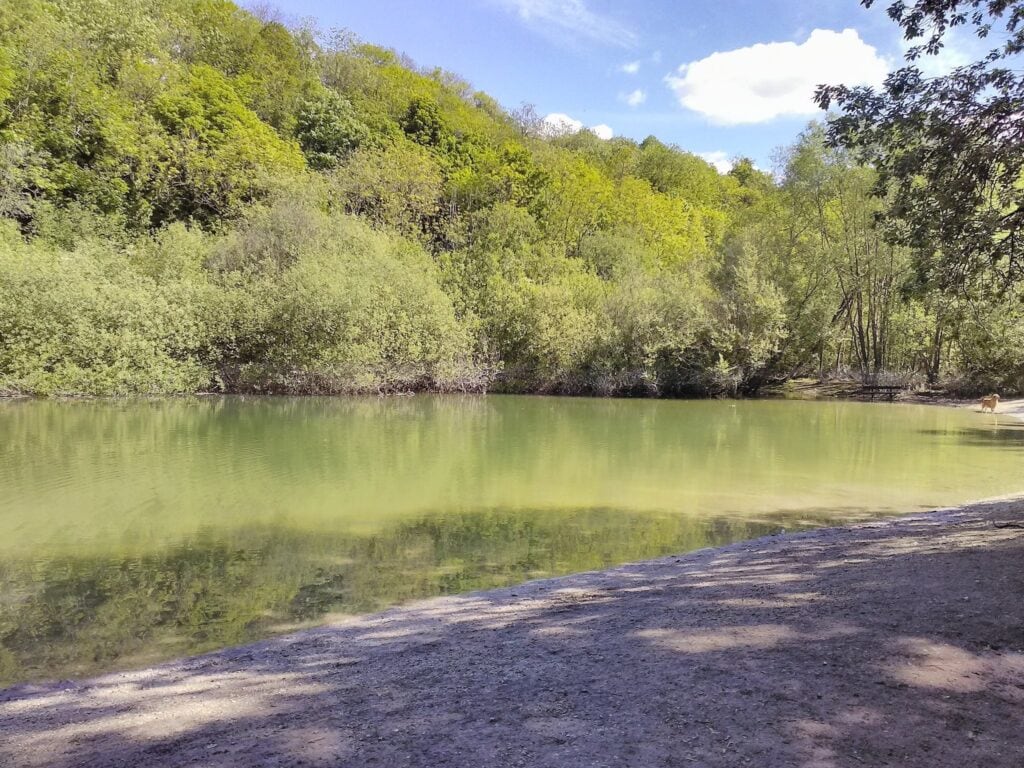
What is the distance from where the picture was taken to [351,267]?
34031 millimetres

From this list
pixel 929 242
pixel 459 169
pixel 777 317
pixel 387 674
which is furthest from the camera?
pixel 459 169

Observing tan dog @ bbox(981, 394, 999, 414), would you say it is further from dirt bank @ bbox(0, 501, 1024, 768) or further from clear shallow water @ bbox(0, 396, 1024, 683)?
dirt bank @ bbox(0, 501, 1024, 768)

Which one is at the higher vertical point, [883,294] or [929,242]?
[883,294]

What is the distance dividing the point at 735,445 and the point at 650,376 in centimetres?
1523

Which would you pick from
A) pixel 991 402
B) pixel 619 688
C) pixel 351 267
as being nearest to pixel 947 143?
pixel 619 688

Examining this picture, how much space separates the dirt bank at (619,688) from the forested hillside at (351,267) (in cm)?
2363

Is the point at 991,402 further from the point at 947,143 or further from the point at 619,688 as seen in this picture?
the point at 619,688

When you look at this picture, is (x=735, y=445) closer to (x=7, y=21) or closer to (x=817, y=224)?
(x=817, y=224)

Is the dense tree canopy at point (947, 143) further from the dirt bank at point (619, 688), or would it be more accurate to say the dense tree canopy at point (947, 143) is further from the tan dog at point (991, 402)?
the tan dog at point (991, 402)

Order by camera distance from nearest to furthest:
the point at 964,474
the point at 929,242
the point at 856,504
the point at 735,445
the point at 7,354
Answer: the point at 929,242 → the point at 856,504 → the point at 964,474 → the point at 735,445 → the point at 7,354

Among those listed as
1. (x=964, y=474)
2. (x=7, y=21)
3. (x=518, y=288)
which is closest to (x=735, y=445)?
(x=964, y=474)

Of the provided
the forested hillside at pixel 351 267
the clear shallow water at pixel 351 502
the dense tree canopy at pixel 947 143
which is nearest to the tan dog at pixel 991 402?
the forested hillside at pixel 351 267

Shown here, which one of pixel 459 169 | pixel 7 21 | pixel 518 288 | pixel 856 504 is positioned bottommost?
pixel 856 504

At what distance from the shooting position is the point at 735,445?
1928 centimetres
